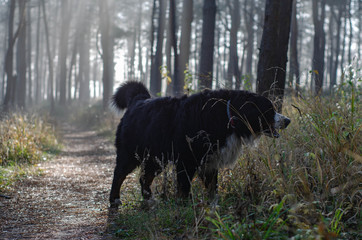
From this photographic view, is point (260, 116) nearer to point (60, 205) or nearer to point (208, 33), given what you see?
A: point (60, 205)

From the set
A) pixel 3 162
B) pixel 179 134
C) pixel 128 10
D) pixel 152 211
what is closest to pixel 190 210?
pixel 152 211

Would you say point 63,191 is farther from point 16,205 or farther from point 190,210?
point 190,210

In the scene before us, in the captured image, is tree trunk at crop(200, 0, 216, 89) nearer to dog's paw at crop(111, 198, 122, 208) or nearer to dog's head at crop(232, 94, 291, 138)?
dog's paw at crop(111, 198, 122, 208)

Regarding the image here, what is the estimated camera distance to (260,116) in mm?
4207

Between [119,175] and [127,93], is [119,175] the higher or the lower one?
the lower one

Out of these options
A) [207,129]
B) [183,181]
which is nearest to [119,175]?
[183,181]

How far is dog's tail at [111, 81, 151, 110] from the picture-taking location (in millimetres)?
5562

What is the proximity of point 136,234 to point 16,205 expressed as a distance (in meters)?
2.08

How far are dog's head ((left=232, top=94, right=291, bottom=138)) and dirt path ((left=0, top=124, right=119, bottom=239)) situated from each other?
1.91 metres

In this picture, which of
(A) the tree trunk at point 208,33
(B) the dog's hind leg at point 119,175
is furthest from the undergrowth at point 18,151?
(A) the tree trunk at point 208,33

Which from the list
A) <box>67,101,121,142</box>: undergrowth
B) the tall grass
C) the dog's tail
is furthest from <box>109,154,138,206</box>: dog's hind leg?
<box>67,101,121,142</box>: undergrowth

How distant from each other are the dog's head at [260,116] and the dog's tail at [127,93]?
5.78 feet

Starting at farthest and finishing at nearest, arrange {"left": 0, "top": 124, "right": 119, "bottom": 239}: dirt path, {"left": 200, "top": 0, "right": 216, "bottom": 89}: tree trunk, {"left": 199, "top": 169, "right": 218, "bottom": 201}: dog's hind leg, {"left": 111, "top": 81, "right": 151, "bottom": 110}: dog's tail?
{"left": 200, "top": 0, "right": 216, "bottom": 89}: tree trunk, {"left": 111, "top": 81, "right": 151, "bottom": 110}: dog's tail, {"left": 199, "top": 169, "right": 218, "bottom": 201}: dog's hind leg, {"left": 0, "top": 124, "right": 119, "bottom": 239}: dirt path

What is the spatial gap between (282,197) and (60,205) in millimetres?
3012
